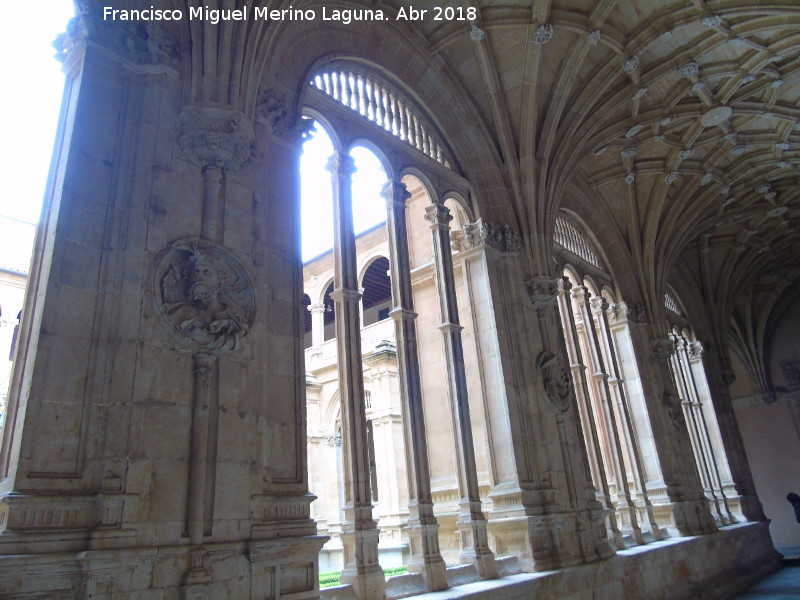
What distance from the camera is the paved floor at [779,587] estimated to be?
44.0 feet

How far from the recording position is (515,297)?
1095cm

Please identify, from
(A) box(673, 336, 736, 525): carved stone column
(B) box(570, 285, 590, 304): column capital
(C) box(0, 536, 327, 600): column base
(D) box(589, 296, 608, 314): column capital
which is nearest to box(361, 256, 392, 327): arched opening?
(B) box(570, 285, 590, 304): column capital

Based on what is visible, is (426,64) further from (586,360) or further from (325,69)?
(586,360)

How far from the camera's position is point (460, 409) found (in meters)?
9.29

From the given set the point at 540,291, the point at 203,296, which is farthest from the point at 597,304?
the point at 203,296

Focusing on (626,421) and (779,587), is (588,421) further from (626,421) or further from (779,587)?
(779,587)

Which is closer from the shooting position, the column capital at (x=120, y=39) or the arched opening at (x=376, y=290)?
the column capital at (x=120, y=39)

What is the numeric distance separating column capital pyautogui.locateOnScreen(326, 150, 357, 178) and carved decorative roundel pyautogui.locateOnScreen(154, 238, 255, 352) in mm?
3202

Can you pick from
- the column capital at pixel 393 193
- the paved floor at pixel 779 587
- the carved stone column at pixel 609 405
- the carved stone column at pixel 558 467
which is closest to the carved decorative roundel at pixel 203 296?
the column capital at pixel 393 193

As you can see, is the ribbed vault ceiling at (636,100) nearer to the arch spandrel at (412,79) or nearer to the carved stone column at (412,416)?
the arch spandrel at (412,79)

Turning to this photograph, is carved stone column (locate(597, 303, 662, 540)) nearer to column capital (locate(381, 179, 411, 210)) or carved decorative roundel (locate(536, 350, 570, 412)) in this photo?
carved decorative roundel (locate(536, 350, 570, 412))

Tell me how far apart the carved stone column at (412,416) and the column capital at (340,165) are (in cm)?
93

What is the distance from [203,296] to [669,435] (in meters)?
13.3

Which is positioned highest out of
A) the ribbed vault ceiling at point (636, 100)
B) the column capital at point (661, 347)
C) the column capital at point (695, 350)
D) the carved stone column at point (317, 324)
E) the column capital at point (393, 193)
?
the ribbed vault ceiling at point (636, 100)
